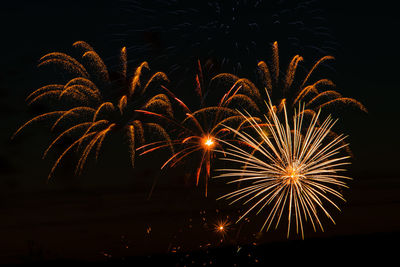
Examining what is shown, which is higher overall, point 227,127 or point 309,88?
point 309,88

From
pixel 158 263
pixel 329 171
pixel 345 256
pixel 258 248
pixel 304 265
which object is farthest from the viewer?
pixel 258 248

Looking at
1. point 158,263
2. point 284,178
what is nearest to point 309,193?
point 284,178

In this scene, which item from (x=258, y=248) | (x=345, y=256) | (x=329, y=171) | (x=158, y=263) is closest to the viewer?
(x=329, y=171)

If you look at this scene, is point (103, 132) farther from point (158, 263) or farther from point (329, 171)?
point (158, 263)

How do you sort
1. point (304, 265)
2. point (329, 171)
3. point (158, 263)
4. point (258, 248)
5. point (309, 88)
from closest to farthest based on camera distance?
point (329, 171)
point (309, 88)
point (304, 265)
point (158, 263)
point (258, 248)

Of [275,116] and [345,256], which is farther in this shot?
[345,256]

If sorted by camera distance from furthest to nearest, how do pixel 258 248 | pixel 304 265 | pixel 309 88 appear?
pixel 258 248 < pixel 304 265 < pixel 309 88

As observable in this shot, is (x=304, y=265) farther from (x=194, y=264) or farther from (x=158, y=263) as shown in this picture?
(x=158, y=263)

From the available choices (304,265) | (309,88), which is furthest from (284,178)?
(304,265)

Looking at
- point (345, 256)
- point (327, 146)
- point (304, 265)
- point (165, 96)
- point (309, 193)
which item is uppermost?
point (345, 256)
